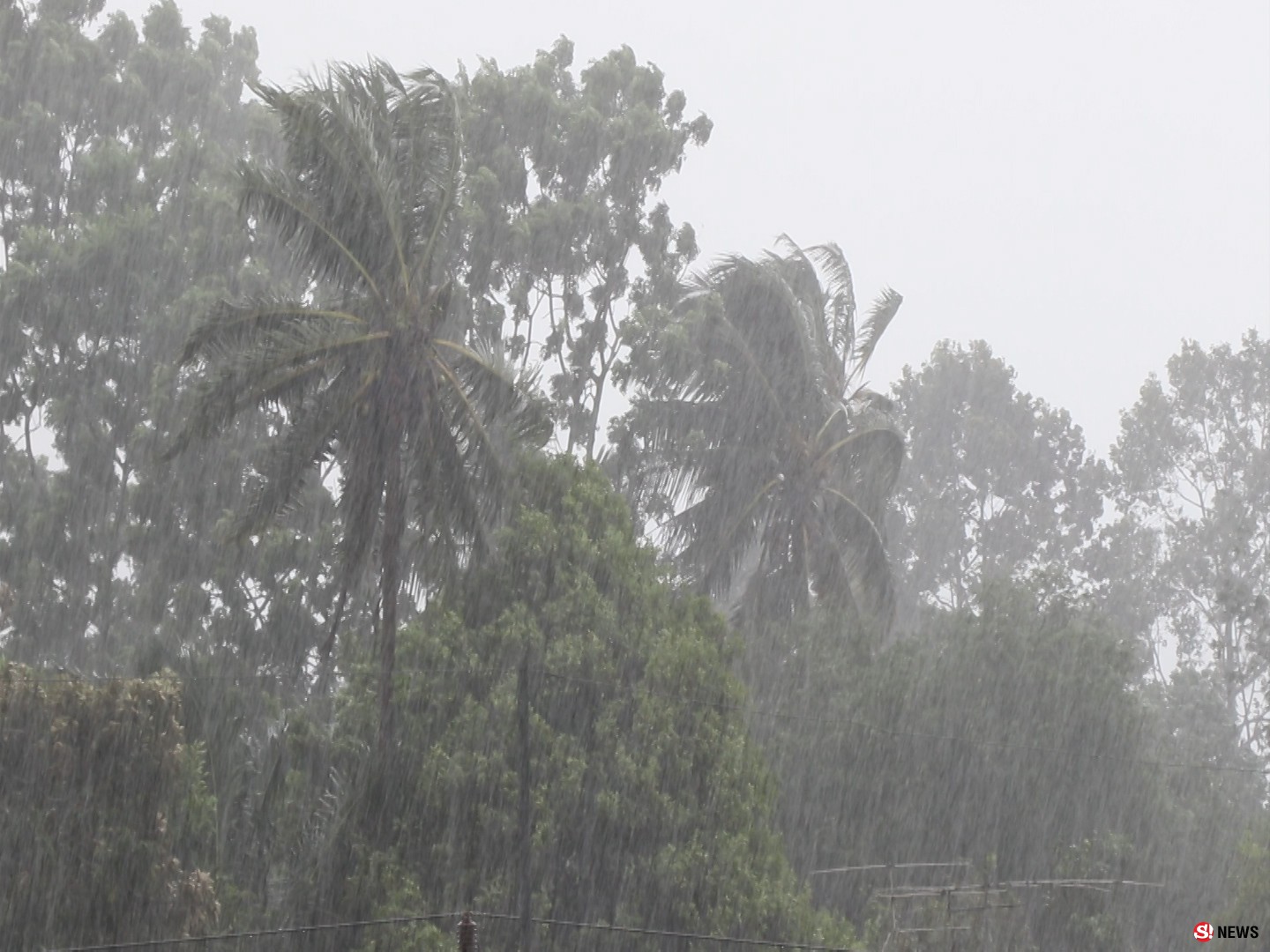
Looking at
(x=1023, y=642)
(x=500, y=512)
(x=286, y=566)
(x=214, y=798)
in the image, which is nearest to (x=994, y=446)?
(x=1023, y=642)

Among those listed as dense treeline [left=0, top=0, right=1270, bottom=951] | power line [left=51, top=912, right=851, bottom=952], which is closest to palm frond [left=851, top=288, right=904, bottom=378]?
dense treeline [left=0, top=0, right=1270, bottom=951]

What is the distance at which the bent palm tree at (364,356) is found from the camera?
1748 centimetres

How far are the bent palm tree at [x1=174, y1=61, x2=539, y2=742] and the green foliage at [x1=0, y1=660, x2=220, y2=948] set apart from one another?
9.89 ft

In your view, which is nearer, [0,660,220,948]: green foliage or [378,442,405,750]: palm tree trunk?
[0,660,220,948]: green foliage

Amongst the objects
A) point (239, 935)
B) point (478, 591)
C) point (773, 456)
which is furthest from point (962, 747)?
point (239, 935)

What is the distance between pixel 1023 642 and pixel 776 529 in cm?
453

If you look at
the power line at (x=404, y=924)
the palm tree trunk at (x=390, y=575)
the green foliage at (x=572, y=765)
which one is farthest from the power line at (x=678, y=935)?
the palm tree trunk at (x=390, y=575)

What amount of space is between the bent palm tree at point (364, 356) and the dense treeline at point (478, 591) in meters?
0.05

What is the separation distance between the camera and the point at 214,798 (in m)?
16.6

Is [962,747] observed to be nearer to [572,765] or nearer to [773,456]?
[773,456]

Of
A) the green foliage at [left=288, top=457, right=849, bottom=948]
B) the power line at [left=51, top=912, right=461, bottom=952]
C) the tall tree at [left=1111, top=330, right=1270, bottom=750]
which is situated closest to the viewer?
the power line at [left=51, top=912, right=461, bottom=952]

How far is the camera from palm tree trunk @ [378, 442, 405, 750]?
685 inches

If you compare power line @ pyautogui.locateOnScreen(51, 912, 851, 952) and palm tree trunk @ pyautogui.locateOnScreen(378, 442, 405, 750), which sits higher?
palm tree trunk @ pyautogui.locateOnScreen(378, 442, 405, 750)

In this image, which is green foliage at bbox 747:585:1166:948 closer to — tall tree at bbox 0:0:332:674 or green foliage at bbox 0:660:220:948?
tall tree at bbox 0:0:332:674
